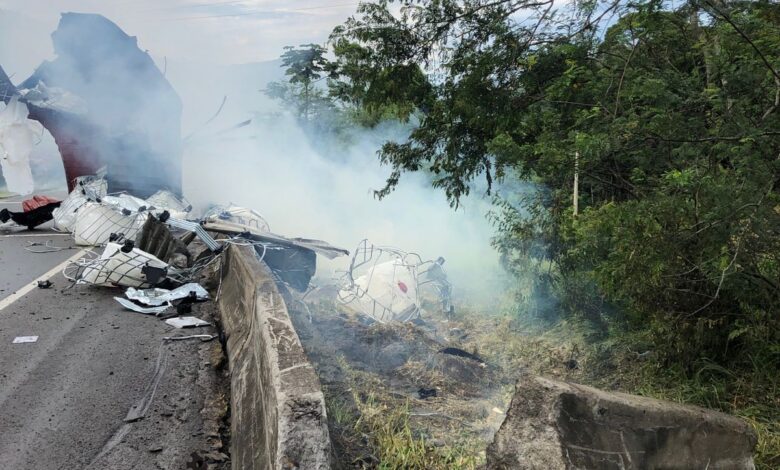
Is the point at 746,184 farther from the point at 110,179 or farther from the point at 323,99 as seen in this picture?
the point at 323,99

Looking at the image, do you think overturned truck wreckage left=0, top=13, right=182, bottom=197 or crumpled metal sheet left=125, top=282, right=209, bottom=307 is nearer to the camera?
crumpled metal sheet left=125, top=282, right=209, bottom=307

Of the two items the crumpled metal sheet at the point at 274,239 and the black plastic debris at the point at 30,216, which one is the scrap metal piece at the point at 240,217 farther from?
the black plastic debris at the point at 30,216

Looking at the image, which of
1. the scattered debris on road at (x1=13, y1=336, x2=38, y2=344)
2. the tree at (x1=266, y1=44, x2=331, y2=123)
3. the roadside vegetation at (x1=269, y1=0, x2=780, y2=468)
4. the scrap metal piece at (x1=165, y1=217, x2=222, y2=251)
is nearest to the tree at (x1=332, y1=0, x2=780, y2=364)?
the roadside vegetation at (x1=269, y1=0, x2=780, y2=468)

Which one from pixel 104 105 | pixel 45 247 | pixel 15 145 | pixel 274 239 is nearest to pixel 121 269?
pixel 274 239

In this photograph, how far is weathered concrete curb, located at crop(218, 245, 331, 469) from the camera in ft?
8.09

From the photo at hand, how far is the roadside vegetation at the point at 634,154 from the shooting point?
148 inches

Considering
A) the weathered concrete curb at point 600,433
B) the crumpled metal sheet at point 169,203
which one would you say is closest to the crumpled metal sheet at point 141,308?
the weathered concrete curb at point 600,433

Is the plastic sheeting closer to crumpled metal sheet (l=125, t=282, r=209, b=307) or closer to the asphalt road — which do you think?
the asphalt road

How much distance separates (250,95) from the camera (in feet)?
63.3

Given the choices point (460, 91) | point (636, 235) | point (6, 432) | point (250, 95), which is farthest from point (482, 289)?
point (250, 95)

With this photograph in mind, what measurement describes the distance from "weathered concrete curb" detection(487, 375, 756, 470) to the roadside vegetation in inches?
27.0

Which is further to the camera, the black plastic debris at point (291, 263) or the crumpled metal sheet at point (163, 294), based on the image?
the black plastic debris at point (291, 263)

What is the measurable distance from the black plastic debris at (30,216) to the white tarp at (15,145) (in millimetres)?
447

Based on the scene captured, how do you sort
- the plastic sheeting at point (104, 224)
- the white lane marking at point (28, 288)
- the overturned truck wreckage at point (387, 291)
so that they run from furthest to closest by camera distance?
1. the plastic sheeting at point (104, 224)
2. the overturned truck wreckage at point (387, 291)
3. the white lane marking at point (28, 288)
